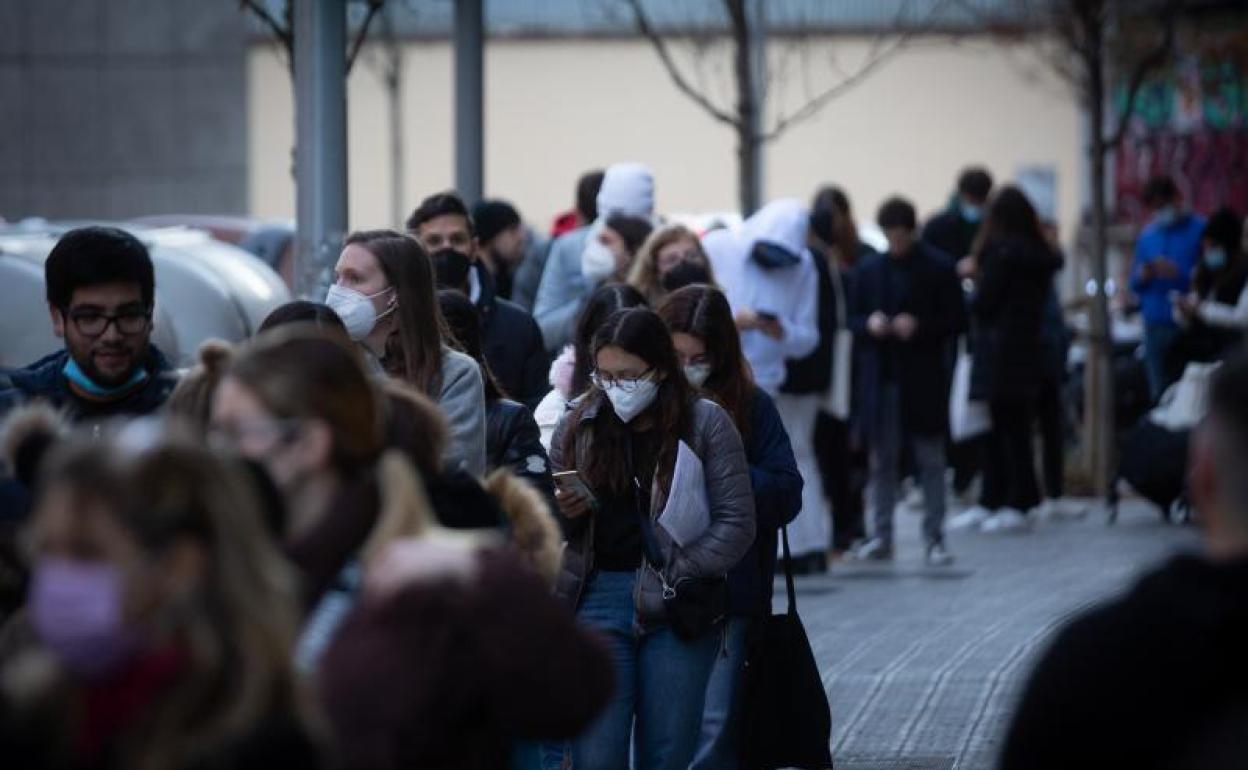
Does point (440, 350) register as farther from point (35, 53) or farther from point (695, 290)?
point (35, 53)

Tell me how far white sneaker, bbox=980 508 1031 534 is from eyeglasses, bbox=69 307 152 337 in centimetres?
1029

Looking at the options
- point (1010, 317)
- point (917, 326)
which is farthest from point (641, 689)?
point (1010, 317)

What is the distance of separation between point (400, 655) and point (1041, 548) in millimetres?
11397

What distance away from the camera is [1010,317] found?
15.5 meters

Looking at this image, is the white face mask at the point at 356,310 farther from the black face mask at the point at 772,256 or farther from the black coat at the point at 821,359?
the black coat at the point at 821,359

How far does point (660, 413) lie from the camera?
747cm

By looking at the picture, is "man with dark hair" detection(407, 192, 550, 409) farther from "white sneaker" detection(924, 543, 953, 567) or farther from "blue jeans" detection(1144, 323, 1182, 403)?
"blue jeans" detection(1144, 323, 1182, 403)

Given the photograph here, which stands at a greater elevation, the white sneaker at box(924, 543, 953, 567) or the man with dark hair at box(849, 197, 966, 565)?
the man with dark hair at box(849, 197, 966, 565)

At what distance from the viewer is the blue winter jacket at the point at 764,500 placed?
25.2 ft

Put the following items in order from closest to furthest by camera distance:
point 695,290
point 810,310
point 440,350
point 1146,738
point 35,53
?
point 1146,738 < point 440,350 < point 695,290 < point 810,310 < point 35,53

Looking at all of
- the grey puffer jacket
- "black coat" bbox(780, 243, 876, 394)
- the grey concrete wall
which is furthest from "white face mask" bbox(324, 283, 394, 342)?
the grey concrete wall

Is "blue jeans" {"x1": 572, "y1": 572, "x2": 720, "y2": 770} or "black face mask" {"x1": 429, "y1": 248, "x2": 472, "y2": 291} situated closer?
"blue jeans" {"x1": 572, "y1": 572, "x2": 720, "y2": 770}

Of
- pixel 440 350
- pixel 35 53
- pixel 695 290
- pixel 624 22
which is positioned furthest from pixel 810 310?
pixel 624 22

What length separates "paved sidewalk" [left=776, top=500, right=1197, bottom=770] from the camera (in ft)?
30.3
